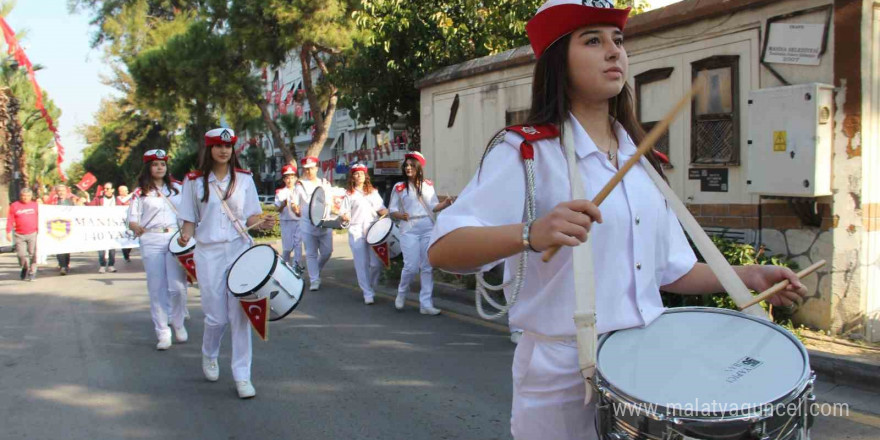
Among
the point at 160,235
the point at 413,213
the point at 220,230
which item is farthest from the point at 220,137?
the point at 413,213

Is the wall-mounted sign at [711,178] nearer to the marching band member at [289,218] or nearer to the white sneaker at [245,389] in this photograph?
the white sneaker at [245,389]

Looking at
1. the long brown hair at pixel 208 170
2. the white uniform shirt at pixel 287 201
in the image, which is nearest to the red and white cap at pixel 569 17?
the long brown hair at pixel 208 170

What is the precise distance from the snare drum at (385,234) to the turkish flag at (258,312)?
4106 mm

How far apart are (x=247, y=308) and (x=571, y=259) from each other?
164 inches

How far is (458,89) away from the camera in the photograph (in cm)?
1193

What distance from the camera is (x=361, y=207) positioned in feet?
34.7

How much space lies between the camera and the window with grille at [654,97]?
27.3 feet

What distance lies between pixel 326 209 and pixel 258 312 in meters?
5.19

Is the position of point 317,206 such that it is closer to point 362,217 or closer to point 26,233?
point 362,217

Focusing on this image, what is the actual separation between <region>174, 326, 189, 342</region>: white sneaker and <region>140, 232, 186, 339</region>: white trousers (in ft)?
0.11

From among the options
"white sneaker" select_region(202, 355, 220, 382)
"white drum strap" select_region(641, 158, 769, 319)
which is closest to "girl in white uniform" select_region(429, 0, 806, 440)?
"white drum strap" select_region(641, 158, 769, 319)

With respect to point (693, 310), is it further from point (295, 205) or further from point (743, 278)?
point (295, 205)

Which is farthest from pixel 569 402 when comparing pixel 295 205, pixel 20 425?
pixel 295 205

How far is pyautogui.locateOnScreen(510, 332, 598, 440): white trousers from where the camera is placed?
74.0 inches
